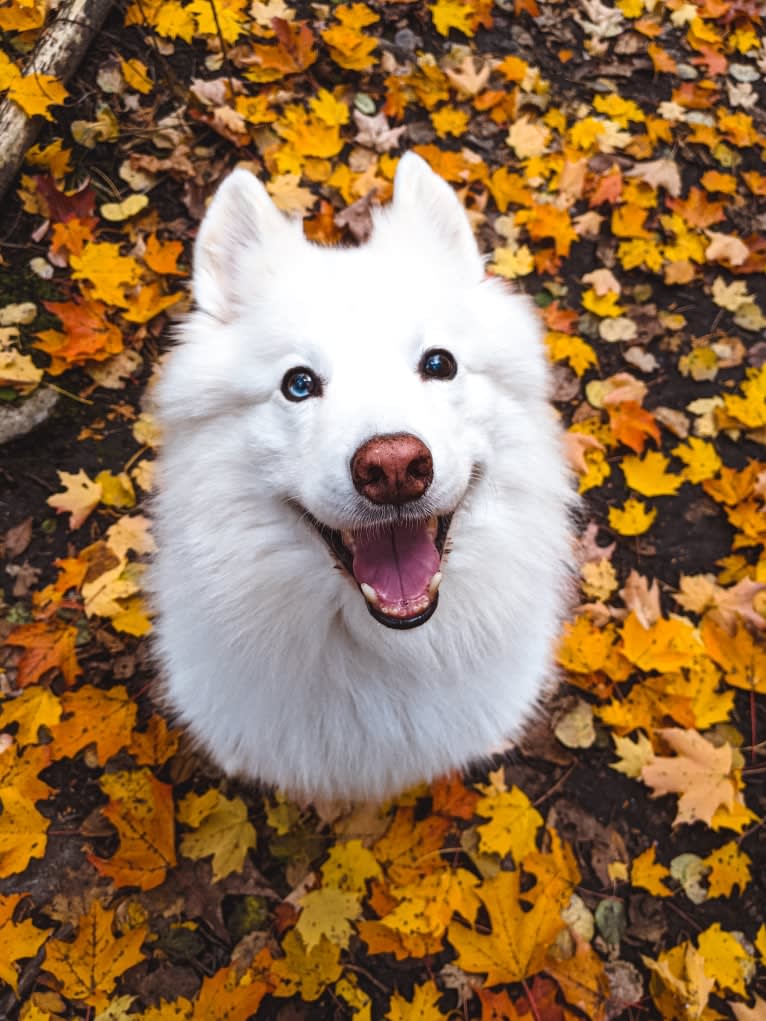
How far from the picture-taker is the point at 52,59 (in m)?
3.16

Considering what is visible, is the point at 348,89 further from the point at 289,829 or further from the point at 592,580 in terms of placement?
the point at 289,829

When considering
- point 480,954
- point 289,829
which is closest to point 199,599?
point 289,829

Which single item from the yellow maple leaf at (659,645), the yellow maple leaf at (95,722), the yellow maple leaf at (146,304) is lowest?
the yellow maple leaf at (95,722)

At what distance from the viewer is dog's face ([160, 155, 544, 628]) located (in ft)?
4.89

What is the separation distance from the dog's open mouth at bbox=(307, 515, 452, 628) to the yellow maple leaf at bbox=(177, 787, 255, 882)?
1.36 metres

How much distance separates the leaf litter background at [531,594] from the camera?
7.42 ft

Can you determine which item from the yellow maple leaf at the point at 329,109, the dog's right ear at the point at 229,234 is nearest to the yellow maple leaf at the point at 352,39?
the yellow maple leaf at the point at 329,109

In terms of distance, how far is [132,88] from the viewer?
3.52m

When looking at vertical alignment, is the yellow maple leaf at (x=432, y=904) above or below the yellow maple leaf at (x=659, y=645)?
→ below


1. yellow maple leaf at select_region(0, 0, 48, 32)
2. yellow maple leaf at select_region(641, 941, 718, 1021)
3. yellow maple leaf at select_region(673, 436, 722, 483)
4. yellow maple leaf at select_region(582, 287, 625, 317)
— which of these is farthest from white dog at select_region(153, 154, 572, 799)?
yellow maple leaf at select_region(0, 0, 48, 32)

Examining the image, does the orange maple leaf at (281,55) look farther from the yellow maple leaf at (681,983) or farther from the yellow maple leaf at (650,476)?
the yellow maple leaf at (681,983)

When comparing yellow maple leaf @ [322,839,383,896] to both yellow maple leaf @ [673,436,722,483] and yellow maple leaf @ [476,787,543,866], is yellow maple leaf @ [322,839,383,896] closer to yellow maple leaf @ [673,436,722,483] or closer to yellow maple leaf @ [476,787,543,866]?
yellow maple leaf @ [476,787,543,866]

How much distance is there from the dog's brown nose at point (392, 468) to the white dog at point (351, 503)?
55 millimetres

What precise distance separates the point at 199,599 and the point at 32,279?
7.14ft
